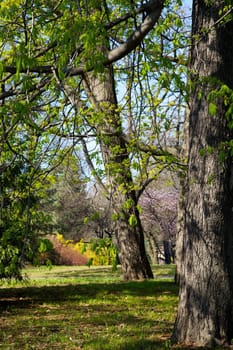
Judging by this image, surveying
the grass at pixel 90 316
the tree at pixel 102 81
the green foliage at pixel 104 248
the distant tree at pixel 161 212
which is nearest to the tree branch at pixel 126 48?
the tree at pixel 102 81

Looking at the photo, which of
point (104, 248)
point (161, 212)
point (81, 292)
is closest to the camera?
point (104, 248)

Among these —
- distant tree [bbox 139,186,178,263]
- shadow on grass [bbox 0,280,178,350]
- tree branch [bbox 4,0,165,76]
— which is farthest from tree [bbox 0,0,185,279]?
distant tree [bbox 139,186,178,263]

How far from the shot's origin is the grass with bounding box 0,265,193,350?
5434 mm

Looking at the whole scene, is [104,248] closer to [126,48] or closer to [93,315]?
[126,48]

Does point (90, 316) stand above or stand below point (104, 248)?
below

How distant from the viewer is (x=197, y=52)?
17.4 feet

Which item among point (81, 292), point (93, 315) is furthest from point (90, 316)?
point (81, 292)

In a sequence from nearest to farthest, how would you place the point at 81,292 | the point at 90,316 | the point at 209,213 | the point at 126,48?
the point at 126,48 < the point at 209,213 < the point at 90,316 < the point at 81,292

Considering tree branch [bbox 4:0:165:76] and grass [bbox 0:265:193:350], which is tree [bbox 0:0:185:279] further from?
grass [bbox 0:265:193:350]

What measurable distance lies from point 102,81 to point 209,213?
3005 millimetres

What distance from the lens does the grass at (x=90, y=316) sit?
214 inches

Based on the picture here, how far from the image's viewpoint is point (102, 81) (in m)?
7.15

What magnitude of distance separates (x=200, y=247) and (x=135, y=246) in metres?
6.14

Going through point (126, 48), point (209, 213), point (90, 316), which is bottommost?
point (90, 316)
